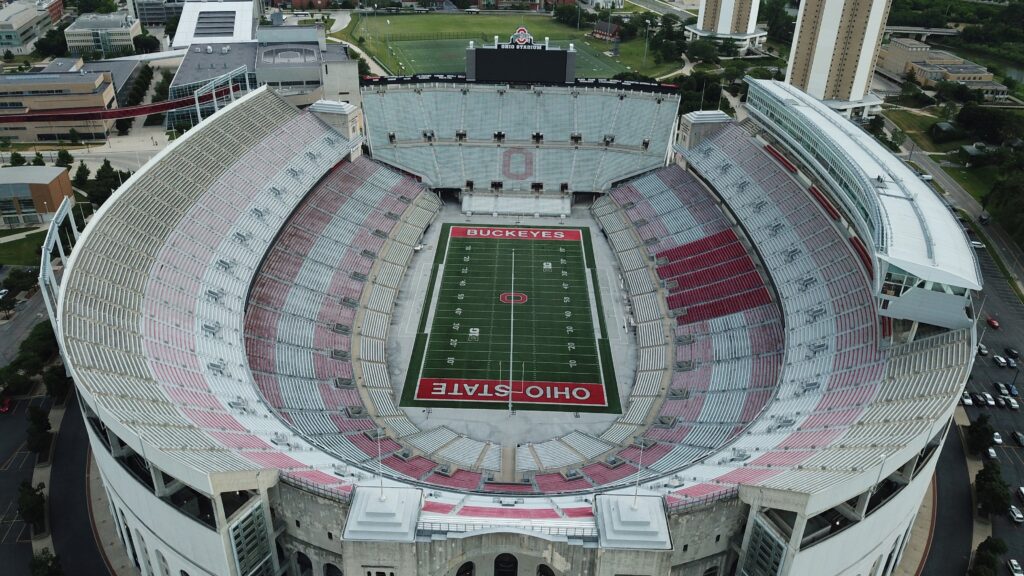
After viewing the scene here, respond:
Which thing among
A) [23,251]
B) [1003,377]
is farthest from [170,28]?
[1003,377]

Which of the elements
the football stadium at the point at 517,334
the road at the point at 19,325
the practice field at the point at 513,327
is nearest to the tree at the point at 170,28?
the football stadium at the point at 517,334

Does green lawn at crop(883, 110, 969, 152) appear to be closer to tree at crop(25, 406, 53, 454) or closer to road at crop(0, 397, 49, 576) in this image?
tree at crop(25, 406, 53, 454)

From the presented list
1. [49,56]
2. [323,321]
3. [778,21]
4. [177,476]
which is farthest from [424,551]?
[778,21]

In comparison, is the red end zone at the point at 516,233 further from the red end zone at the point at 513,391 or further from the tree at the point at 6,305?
the tree at the point at 6,305

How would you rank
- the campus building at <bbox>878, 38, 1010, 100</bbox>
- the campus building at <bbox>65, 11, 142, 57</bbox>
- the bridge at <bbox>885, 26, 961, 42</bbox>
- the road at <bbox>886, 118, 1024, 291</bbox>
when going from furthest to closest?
the bridge at <bbox>885, 26, 961, 42</bbox> → the campus building at <bbox>65, 11, 142, 57</bbox> → the campus building at <bbox>878, 38, 1010, 100</bbox> → the road at <bbox>886, 118, 1024, 291</bbox>

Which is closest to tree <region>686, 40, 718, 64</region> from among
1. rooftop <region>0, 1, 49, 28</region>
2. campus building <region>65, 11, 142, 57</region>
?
campus building <region>65, 11, 142, 57</region>

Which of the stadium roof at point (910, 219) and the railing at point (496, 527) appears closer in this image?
the railing at point (496, 527)
